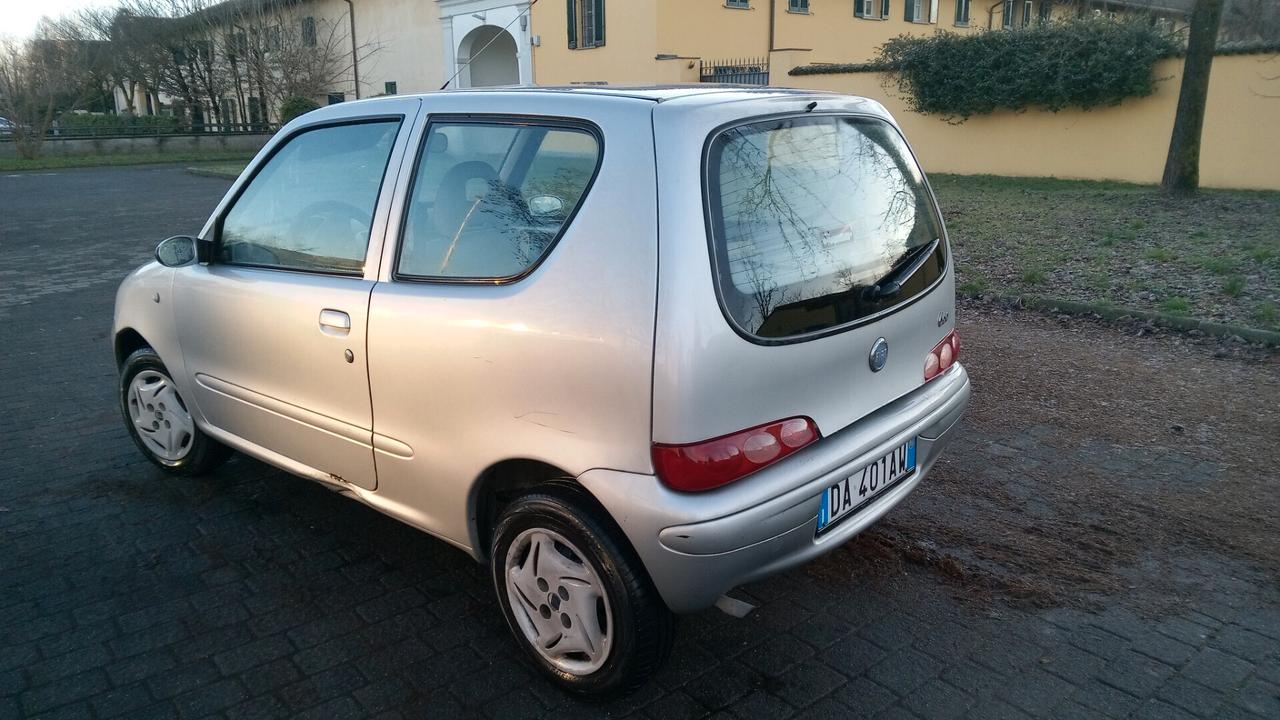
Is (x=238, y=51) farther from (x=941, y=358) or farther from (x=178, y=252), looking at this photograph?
(x=941, y=358)

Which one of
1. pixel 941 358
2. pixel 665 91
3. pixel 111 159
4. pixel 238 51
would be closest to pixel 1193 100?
pixel 941 358

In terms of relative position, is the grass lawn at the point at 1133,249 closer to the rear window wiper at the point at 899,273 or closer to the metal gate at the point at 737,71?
the rear window wiper at the point at 899,273

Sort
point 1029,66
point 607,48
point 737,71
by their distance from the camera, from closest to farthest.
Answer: point 1029,66 → point 737,71 → point 607,48

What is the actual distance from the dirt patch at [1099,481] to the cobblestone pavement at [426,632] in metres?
0.07

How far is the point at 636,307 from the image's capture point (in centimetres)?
257

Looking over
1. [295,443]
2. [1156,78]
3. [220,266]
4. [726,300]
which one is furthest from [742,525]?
[1156,78]

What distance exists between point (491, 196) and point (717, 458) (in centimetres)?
121

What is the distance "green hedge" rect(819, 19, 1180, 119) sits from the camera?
16.8 meters

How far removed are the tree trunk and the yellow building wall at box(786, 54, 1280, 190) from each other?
2.72 m

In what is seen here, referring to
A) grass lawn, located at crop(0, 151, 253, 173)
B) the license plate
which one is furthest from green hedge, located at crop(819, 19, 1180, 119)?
grass lawn, located at crop(0, 151, 253, 173)

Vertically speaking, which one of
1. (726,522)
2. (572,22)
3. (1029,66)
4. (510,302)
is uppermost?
(572,22)

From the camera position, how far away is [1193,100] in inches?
519

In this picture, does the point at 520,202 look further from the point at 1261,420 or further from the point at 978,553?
the point at 1261,420

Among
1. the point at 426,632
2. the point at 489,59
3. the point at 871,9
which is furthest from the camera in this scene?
the point at 489,59
